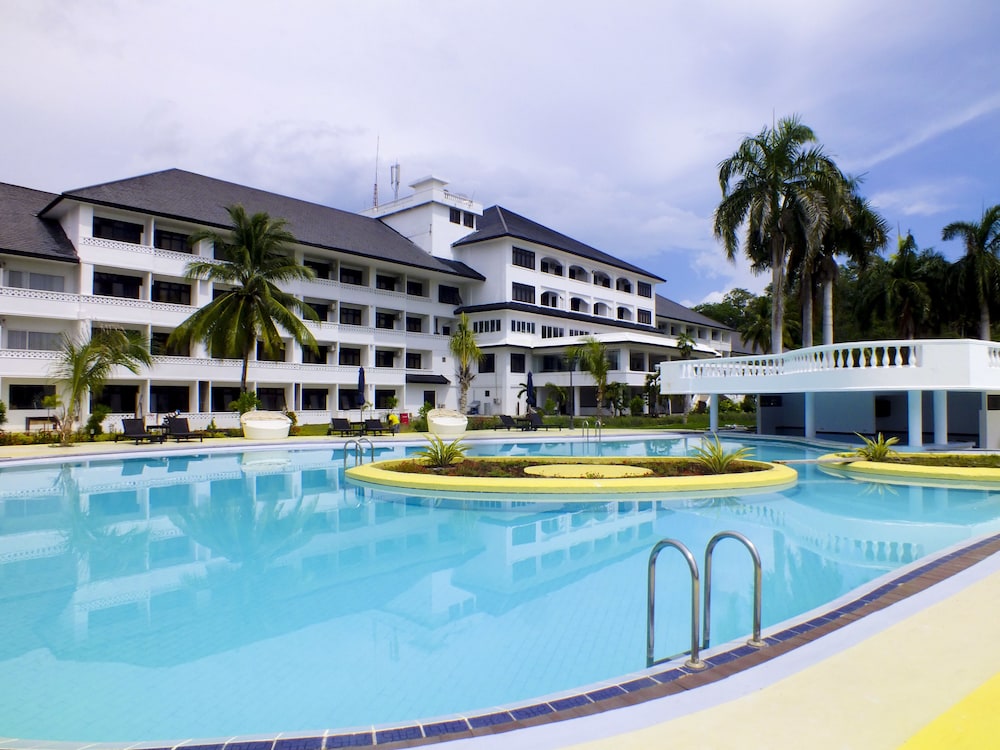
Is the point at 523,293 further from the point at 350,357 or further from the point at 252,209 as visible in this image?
the point at 252,209

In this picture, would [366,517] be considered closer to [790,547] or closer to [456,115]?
[790,547]

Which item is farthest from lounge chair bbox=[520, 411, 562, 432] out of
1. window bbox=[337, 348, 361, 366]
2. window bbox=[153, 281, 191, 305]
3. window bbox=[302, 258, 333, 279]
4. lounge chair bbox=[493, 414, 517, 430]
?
window bbox=[153, 281, 191, 305]

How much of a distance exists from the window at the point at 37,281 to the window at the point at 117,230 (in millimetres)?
2908

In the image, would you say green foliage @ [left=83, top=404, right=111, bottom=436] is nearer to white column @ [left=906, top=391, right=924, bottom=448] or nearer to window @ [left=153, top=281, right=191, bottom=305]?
window @ [left=153, top=281, right=191, bottom=305]

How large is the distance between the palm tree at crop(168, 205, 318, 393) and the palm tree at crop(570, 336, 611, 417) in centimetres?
1666

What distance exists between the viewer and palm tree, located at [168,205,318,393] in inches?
1227

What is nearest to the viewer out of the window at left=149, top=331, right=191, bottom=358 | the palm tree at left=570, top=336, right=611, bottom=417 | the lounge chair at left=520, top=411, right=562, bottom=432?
the window at left=149, top=331, right=191, bottom=358

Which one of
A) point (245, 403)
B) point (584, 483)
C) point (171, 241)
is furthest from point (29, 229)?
point (584, 483)

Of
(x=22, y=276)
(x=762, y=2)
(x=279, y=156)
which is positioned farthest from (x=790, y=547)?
(x=22, y=276)

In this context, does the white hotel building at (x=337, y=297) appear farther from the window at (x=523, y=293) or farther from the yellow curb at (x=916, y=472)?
the yellow curb at (x=916, y=472)

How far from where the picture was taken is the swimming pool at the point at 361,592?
4.70m

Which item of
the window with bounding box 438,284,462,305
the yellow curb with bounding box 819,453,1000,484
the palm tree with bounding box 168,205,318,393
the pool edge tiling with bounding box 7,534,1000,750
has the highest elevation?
the window with bounding box 438,284,462,305

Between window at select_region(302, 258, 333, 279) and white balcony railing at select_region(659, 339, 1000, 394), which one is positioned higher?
window at select_region(302, 258, 333, 279)

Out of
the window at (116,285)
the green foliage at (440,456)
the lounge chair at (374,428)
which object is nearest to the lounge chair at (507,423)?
the lounge chair at (374,428)
